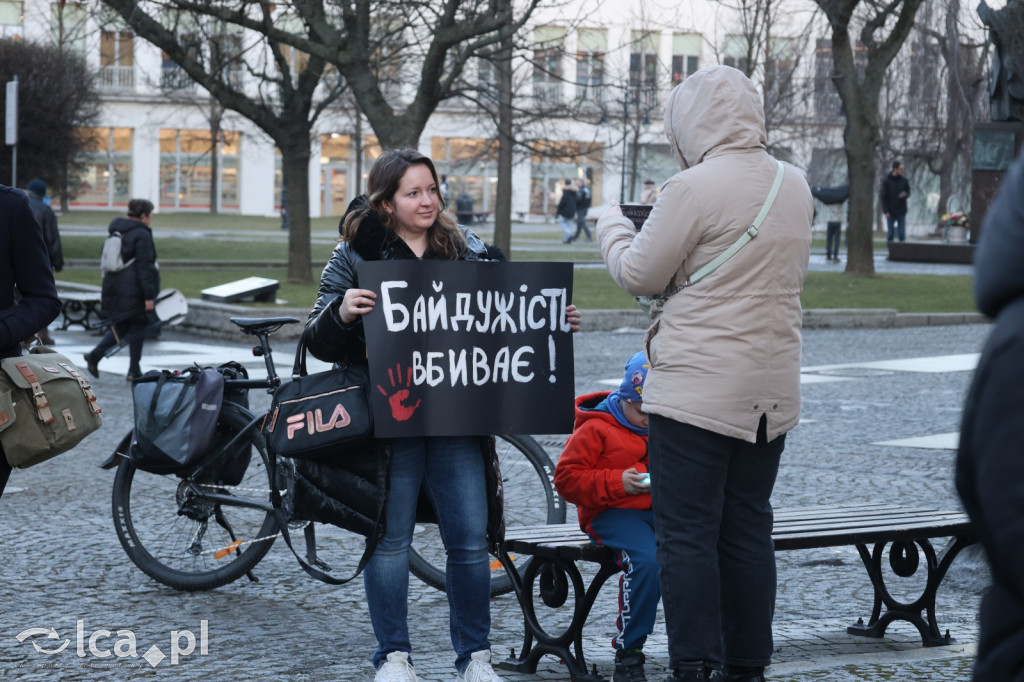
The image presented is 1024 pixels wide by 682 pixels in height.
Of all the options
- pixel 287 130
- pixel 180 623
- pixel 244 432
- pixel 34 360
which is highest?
pixel 287 130

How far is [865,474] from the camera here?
8.22m

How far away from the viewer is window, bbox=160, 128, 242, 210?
224 ft

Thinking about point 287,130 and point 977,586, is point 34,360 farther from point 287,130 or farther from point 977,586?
point 287,130

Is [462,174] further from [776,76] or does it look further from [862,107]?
[862,107]

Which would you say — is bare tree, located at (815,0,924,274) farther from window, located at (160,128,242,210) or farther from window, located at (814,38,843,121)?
window, located at (160,128,242,210)

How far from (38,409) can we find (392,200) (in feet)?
4.27

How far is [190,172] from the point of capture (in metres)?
68.6

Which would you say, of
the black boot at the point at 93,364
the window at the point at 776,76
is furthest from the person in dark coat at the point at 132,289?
the window at the point at 776,76

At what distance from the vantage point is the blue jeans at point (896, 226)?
34719mm

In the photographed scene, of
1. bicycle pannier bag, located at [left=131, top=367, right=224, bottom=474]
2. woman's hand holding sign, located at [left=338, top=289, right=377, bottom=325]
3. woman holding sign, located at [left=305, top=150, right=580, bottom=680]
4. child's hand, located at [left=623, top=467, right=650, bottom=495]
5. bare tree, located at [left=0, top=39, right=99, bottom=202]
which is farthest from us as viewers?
bare tree, located at [left=0, top=39, right=99, bottom=202]

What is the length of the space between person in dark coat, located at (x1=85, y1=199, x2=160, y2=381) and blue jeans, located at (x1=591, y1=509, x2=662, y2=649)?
8.78 metres

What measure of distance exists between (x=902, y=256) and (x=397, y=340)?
96.0 ft

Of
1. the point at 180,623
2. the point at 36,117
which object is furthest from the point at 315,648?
the point at 36,117

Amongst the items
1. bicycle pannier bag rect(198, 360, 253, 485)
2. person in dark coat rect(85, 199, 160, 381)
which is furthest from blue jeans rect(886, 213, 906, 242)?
bicycle pannier bag rect(198, 360, 253, 485)
